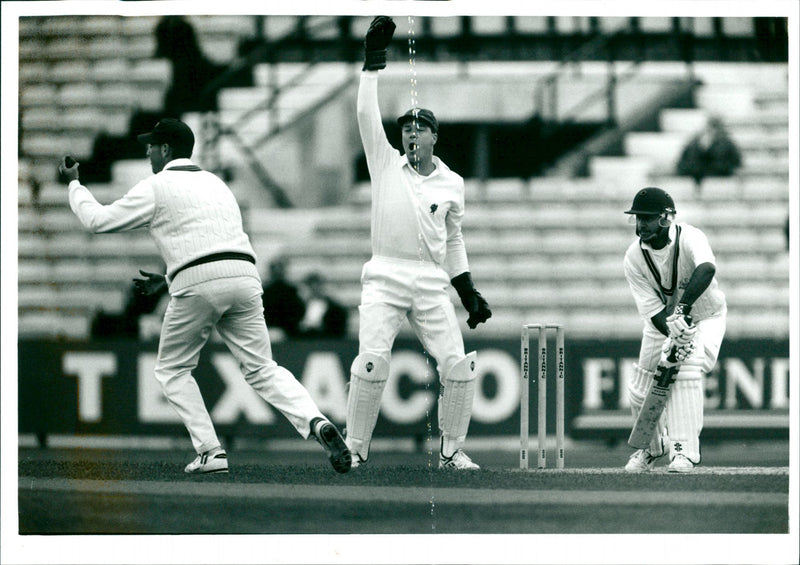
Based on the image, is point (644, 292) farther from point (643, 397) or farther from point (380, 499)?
point (380, 499)

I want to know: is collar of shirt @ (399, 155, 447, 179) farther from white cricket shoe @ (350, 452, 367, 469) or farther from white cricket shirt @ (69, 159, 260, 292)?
white cricket shoe @ (350, 452, 367, 469)

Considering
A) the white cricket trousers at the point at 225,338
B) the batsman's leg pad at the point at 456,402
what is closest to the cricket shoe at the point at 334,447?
the white cricket trousers at the point at 225,338

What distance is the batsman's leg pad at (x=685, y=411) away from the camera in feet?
20.6

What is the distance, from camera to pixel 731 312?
7.95 metres

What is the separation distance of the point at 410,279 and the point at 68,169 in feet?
5.30

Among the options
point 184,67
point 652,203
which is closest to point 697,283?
point 652,203

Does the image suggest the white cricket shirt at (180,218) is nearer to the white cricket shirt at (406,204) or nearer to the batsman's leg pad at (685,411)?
the white cricket shirt at (406,204)

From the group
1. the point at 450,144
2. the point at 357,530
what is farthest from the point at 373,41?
the point at 357,530

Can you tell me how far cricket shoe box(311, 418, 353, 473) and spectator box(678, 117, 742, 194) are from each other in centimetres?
318

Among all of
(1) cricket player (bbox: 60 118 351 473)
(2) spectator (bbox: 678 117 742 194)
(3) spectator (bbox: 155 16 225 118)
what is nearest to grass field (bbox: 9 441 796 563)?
(1) cricket player (bbox: 60 118 351 473)

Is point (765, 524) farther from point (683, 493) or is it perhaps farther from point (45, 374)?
point (45, 374)

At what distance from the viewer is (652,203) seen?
6.25 metres

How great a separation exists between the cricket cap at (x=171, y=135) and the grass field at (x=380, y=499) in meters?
1.50

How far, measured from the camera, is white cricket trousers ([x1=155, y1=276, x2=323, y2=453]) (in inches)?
237
